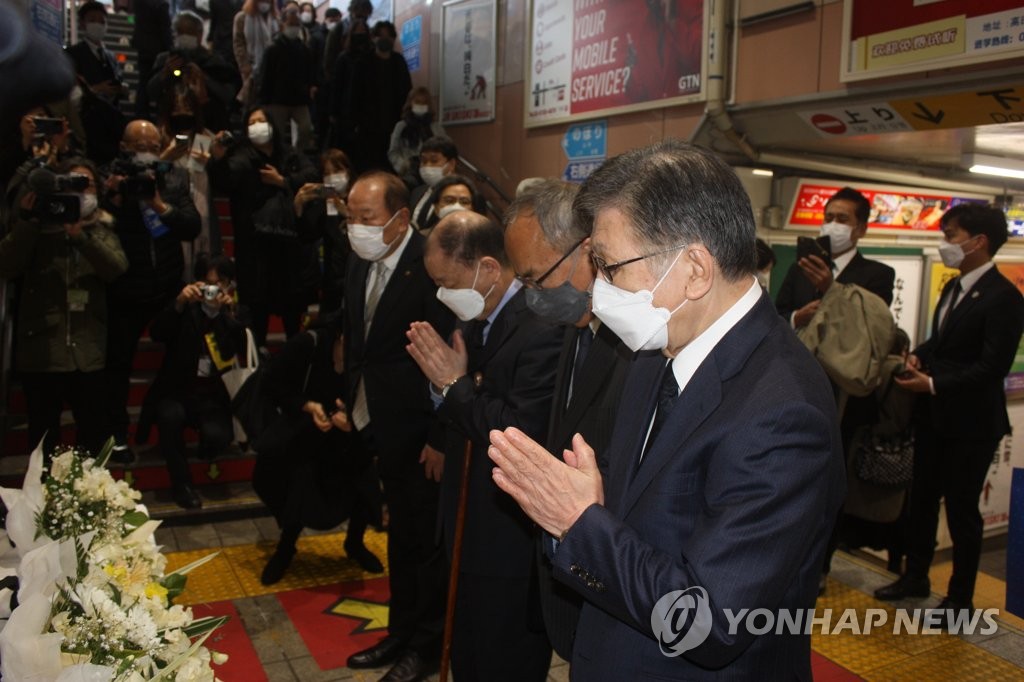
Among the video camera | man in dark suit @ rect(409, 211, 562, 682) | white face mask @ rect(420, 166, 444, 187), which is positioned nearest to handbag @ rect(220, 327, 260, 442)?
the video camera

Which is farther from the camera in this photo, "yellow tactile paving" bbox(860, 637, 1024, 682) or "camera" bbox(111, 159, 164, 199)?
"camera" bbox(111, 159, 164, 199)

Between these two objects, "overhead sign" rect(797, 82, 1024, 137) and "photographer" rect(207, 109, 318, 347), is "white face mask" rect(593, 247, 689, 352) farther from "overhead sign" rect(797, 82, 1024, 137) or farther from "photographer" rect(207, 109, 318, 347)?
"photographer" rect(207, 109, 318, 347)

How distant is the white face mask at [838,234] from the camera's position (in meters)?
4.48

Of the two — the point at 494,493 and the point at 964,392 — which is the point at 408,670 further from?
the point at 964,392

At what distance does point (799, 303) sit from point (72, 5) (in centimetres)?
693

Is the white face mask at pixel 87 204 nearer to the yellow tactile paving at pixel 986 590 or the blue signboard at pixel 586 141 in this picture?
the blue signboard at pixel 586 141

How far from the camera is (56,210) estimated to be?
445 centimetres

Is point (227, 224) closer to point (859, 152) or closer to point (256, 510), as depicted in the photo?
point (256, 510)

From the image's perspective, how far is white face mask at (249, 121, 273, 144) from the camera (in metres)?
6.56

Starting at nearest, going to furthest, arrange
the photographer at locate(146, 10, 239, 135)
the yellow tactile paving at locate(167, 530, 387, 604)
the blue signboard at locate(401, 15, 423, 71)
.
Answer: the yellow tactile paving at locate(167, 530, 387, 604) < the photographer at locate(146, 10, 239, 135) < the blue signboard at locate(401, 15, 423, 71)

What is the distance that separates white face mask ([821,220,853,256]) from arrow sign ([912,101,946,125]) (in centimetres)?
64

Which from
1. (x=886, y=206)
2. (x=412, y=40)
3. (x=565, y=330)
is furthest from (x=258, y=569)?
(x=412, y=40)

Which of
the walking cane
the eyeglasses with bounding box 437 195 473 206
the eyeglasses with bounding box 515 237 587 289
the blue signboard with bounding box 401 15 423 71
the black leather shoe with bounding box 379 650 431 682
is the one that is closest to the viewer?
the eyeglasses with bounding box 515 237 587 289

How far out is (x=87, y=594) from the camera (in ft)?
4.91
